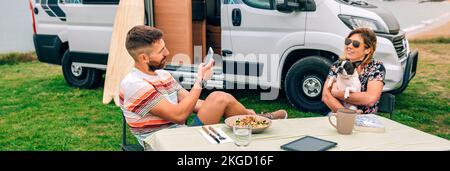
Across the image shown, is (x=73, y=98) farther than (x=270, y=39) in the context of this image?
Yes

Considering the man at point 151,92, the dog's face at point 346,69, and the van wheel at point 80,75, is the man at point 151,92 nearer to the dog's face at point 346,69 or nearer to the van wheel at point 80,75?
the dog's face at point 346,69

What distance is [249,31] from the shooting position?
18.7 ft

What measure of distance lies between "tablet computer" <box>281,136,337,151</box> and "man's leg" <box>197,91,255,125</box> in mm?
834

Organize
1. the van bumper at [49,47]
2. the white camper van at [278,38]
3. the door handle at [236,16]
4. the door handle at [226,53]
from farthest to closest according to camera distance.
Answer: the van bumper at [49,47] < the door handle at [226,53] < the door handle at [236,16] < the white camper van at [278,38]

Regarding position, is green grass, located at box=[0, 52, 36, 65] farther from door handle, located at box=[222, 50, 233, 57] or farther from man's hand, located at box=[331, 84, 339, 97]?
man's hand, located at box=[331, 84, 339, 97]

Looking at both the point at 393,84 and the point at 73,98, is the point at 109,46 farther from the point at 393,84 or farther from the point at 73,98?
the point at 393,84

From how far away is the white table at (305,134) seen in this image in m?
2.27

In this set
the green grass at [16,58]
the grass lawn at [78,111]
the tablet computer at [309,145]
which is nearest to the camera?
the tablet computer at [309,145]

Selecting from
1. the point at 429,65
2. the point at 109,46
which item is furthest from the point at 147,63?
the point at 429,65

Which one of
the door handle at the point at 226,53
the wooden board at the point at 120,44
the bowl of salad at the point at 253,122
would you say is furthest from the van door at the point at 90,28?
the bowl of salad at the point at 253,122

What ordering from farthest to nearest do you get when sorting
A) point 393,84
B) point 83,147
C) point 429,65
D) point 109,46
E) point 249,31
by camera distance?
point 429,65 < point 109,46 < point 249,31 < point 393,84 < point 83,147

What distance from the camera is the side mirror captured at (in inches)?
209
